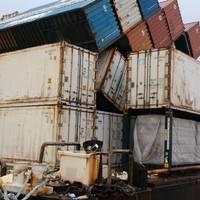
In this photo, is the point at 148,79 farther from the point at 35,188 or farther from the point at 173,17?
the point at 173,17

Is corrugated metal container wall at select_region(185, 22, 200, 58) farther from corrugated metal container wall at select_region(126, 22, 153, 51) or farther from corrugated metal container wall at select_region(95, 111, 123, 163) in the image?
corrugated metal container wall at select_region(95, 111, 123, 163)

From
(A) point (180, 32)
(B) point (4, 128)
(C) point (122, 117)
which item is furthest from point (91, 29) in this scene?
(A) point (180, 32)

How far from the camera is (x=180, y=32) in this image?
19672 millimetres

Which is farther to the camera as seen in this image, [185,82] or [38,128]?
[185,82]

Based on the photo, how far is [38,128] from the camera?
1104 centimetres

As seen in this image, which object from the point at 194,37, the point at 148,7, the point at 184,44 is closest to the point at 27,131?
the point at 148,7

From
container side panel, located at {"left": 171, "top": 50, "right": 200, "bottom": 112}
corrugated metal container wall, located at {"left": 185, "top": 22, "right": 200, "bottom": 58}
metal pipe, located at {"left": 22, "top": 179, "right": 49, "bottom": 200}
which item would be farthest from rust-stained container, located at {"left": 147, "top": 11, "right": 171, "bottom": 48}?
metal pipe, located at {"left": 22, "top": 179, "right": 49, "bottom": 200}

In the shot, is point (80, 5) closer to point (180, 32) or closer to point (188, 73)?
point (188, 73)

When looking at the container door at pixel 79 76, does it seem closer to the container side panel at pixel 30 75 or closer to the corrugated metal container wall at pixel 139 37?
the container side panel at pixel 30 75

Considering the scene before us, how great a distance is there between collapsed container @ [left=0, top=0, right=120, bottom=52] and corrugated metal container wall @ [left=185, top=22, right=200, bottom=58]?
23.2 ft

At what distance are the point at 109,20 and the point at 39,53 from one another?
4117mm

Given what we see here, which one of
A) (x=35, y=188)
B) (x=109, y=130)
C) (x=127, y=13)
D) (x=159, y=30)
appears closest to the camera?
(x=35, y=188)

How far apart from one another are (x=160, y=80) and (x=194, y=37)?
10170 mm

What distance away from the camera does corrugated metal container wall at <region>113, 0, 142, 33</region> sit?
50.1 ft
